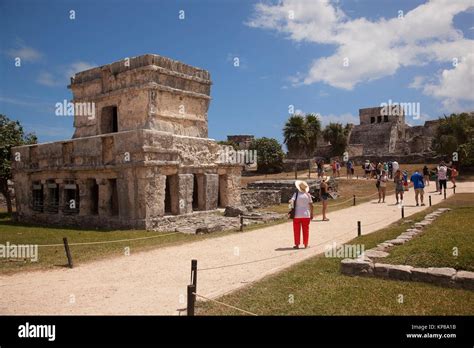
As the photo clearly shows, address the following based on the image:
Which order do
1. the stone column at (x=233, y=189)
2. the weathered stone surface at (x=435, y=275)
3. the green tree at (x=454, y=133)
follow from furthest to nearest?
the green tree at (x=454, y=133) → the stone column at (x=233, y=189) → the weathered stone surface at (x=435, y=275)

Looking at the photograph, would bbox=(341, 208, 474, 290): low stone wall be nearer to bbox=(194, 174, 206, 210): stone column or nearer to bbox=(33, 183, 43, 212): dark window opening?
bbox=(194, 174, 206, 210): stone column

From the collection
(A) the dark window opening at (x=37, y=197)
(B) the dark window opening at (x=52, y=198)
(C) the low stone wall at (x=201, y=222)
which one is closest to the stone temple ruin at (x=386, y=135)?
(C) the low stone wall at (x=201, y=222)

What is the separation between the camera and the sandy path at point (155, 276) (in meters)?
6.24

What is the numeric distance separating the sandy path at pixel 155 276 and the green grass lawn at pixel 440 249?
2.12 metres

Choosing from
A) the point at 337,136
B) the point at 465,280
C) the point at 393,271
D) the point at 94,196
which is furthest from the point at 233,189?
the point at 337,136

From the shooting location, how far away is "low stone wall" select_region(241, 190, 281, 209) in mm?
21302

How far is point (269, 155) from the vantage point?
1720 inches

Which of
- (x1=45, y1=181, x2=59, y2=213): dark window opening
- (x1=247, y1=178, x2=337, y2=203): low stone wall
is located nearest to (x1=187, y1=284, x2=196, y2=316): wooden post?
(x1=45, y1=181, x2=59, y2=213): dark window opening

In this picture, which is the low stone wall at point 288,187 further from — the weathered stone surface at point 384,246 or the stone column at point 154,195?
the weathered stone surface at point 384,246

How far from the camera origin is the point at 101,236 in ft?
43.7

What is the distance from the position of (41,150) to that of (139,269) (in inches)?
543
